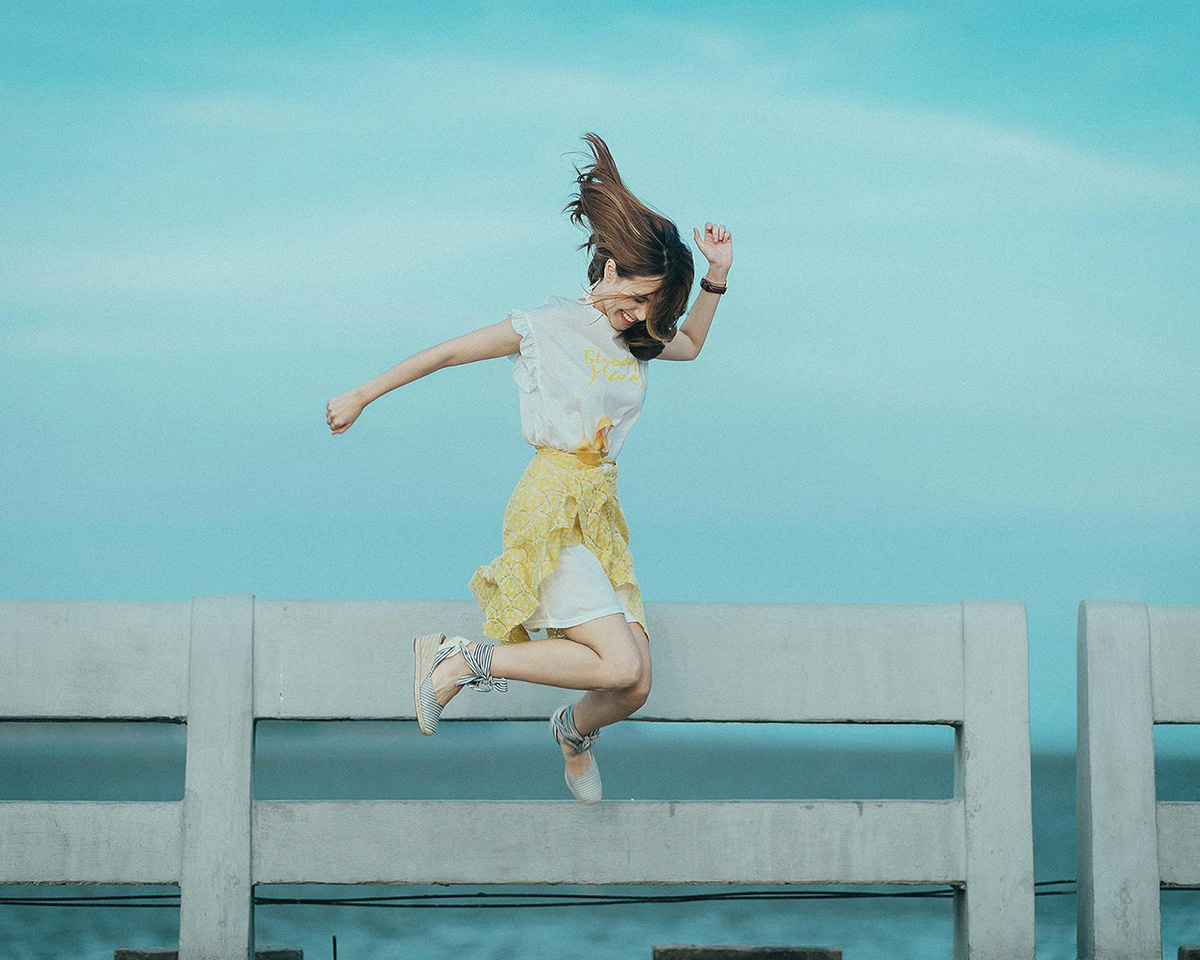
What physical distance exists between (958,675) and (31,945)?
7.24 meters

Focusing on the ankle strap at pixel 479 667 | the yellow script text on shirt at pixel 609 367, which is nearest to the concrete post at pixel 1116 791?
the yellow script text on shirt at pixel 609 367

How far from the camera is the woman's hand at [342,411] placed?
11.8 feet

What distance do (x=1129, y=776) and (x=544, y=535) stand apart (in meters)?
2.14

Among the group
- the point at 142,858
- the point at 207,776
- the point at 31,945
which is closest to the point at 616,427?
the point at 207,776

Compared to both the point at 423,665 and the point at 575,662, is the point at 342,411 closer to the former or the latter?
the point at 423,665

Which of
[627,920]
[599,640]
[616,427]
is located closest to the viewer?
[599,640]

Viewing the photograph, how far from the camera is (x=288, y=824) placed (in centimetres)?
401

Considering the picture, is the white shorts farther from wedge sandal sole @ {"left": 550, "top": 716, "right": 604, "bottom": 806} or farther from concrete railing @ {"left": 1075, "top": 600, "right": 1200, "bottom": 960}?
concrete railing @ {"left": 1075, "top": 600, "right": 1200, "bottom": 960}

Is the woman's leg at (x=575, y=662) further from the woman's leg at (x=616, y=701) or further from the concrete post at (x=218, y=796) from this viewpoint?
the concrete post at (x=218, y=796)

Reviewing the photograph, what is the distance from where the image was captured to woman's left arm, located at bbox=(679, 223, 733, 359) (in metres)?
3.99

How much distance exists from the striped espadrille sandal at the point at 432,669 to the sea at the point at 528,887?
31cm

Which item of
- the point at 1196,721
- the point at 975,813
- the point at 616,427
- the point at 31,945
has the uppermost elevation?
the point at 616,427

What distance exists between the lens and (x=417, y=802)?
4027mm

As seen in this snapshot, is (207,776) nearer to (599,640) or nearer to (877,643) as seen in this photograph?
(599,640)
